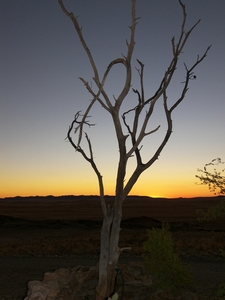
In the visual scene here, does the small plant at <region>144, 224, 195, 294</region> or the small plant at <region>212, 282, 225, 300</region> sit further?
the small plant at <region>144, 224, 195, 294</region>

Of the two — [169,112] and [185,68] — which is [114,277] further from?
[185,68]

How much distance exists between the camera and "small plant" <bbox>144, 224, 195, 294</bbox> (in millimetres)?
10938

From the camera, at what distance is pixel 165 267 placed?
1104cm

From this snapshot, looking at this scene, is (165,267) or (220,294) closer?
(220,294)

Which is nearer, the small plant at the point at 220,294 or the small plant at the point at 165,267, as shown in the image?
the small plant at the point at 220,294

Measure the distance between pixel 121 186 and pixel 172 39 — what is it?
3.86m

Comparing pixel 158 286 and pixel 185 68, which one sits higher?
pixel 185 68

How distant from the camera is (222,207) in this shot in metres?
10.4

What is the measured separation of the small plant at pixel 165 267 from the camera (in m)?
10.9

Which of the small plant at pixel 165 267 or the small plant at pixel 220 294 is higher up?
the small plant at pixel 165 267

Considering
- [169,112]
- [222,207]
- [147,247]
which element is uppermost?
[169,112]

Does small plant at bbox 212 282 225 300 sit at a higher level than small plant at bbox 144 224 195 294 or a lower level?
lower

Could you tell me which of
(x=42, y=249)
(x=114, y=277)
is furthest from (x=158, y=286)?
(x=42, y=249)

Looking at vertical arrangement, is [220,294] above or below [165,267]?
below
